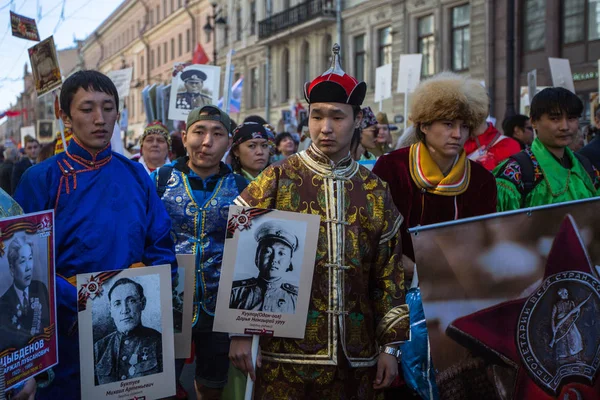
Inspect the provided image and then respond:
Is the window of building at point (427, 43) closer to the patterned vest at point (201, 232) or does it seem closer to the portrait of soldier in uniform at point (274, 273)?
the patterned vest at point (201, 232)

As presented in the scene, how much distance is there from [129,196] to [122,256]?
11.2 inches

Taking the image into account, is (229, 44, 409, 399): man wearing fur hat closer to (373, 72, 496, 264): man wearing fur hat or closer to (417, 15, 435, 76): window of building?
(373, 72, 496, 264): man wearing fur hat

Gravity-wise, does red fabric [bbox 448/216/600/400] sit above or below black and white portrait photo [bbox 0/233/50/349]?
below

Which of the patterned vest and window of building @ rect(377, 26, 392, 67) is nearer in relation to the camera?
the patterned vest

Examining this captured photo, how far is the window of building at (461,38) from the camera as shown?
70.8 feet

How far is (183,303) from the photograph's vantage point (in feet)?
11.0

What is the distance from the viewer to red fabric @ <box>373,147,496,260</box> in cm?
355

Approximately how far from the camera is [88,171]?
2.96m

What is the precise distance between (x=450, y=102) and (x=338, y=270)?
1220mm

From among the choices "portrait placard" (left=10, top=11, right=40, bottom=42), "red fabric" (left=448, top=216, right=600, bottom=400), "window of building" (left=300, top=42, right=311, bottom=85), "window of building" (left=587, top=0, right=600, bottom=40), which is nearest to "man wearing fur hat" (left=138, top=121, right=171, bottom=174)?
"portrait placard" (left=10, top=11, right=40, bottom=42)

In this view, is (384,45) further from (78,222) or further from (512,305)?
(78,222)

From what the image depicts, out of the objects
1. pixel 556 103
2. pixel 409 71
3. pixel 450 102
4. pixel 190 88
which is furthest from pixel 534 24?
pixel 450 102

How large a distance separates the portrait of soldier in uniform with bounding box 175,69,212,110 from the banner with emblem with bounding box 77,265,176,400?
719cm

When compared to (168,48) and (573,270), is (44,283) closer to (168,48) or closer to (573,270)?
(573,270)
